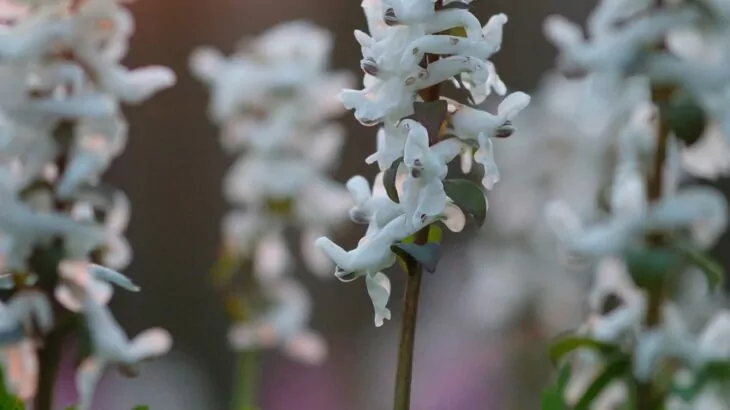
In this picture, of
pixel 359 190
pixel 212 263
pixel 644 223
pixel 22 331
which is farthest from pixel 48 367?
pixel 212 263

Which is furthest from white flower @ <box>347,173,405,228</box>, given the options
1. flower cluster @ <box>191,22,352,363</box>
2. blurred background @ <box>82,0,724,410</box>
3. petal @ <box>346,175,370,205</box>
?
blurred background @ <box>82,0,724,410</box>

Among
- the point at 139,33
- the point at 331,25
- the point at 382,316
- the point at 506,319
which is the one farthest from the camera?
the point at 331,25

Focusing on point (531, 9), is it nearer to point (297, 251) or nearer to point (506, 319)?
point (297, 251)

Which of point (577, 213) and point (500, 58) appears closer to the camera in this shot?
point (577, 213)

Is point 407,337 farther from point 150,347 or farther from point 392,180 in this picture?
point 150,347

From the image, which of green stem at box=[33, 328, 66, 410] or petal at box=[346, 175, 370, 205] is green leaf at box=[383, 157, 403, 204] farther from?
green stem at box=[33, 328, 66, 410]

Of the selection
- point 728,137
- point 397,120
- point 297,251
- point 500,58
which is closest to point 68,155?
point 397,120

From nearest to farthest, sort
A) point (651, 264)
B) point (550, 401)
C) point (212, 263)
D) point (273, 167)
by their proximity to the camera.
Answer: point (550, 401), point (651, 264), point (273, 167), point (212, 263)
